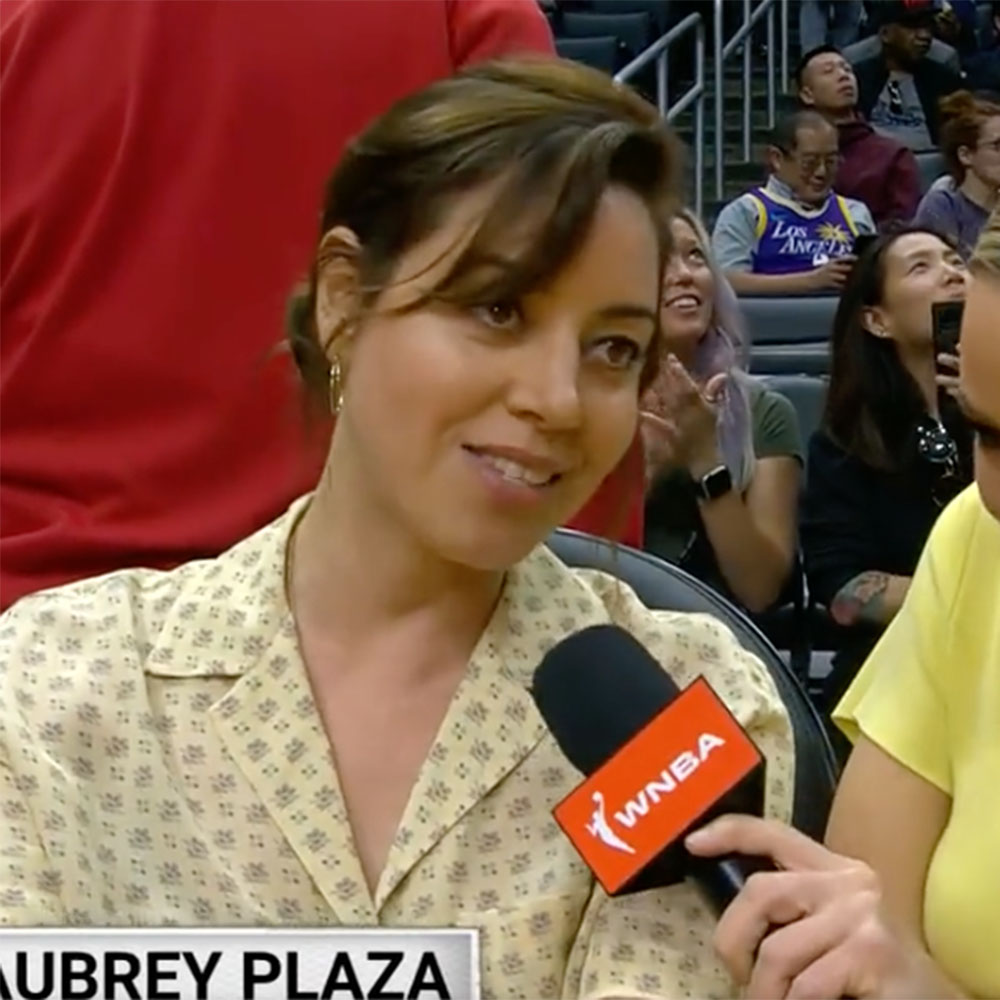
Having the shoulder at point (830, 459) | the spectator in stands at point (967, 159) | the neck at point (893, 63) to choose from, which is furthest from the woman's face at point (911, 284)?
the neck at point (893, 63)

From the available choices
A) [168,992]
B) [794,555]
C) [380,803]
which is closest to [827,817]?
[380,803]

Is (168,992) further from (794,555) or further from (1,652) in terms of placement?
(794,555)

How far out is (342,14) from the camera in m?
0.90

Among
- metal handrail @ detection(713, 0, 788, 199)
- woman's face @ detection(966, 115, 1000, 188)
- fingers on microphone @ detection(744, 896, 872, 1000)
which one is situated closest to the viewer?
fingers on microphone @ detection(744, 896, 872, 1000)

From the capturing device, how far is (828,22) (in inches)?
187

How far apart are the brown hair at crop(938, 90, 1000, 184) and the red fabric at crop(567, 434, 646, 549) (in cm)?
240

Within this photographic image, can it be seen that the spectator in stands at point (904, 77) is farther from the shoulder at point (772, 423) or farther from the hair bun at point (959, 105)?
the shoulder at point (772, 423)

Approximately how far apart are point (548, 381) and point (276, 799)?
7.4 inches

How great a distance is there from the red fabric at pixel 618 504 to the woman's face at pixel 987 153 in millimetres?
2334

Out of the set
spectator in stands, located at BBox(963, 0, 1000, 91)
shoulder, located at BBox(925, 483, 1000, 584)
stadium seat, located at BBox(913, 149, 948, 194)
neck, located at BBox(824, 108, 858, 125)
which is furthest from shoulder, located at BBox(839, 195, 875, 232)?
shoulder, located at BBox(925, 483, 1000, 584)

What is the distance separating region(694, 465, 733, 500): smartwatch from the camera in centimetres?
160

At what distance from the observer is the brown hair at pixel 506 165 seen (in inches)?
28.7

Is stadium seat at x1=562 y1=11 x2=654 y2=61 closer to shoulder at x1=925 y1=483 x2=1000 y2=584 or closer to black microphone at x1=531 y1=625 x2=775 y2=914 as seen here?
shoulder at x1=925 y1=483 x2=1000 y2=584

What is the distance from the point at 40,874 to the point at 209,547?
232 mm
